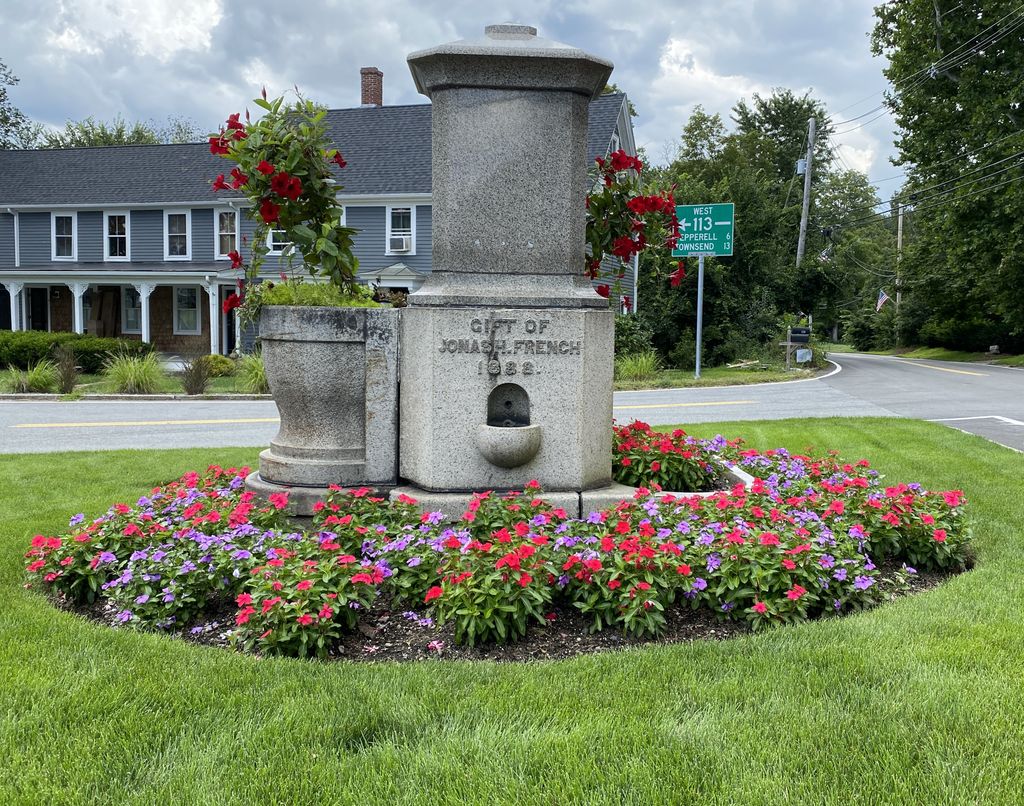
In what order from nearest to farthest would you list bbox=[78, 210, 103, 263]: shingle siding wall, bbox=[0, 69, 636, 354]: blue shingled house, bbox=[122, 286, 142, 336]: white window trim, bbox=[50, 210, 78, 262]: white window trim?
bbox=[0, 69, 636, 354]: blue shingled house → bbox=[78, 210, 103, 263]: shingle siding wall → bbox=[50, 210, 78, 262]: white window trim → bbox=[122, 286, 142, 336]: white window trim

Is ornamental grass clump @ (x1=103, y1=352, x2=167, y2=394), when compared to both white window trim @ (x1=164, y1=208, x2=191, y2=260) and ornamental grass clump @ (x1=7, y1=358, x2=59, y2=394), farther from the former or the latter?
white window trim @ (x1=164, y1=208, x2=191, y2=260)

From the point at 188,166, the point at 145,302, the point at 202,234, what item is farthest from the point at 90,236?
the point at 145,302

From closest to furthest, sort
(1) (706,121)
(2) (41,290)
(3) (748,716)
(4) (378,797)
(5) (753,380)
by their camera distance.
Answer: (4) (378,797) < (3) (748,716) < (5) (753,380) < (2) (41,290) < (1) (706,121)

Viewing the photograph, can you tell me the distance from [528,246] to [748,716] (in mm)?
3081

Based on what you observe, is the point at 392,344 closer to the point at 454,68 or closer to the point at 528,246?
the point at 528,246

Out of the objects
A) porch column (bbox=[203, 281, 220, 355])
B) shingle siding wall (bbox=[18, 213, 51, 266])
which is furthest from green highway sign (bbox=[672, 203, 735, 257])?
shingle siding wall (bbox=[18, 213, 51, 266])

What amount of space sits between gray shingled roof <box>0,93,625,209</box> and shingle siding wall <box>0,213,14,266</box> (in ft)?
2.52

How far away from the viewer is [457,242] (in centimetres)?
521

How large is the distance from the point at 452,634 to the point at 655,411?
11.7 meters

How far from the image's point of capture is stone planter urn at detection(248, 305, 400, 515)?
5332 mm

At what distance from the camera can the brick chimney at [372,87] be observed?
3281 centimetres

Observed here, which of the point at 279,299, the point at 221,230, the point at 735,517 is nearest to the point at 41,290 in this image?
the point at 221,230

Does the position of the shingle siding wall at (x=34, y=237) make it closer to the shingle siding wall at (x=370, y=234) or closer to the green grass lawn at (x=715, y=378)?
Result: the shingle siding wall at (x=370, y=234)

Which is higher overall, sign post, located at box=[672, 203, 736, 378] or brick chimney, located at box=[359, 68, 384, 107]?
brick chimney, located at box=[359, 68, 384, 107]
